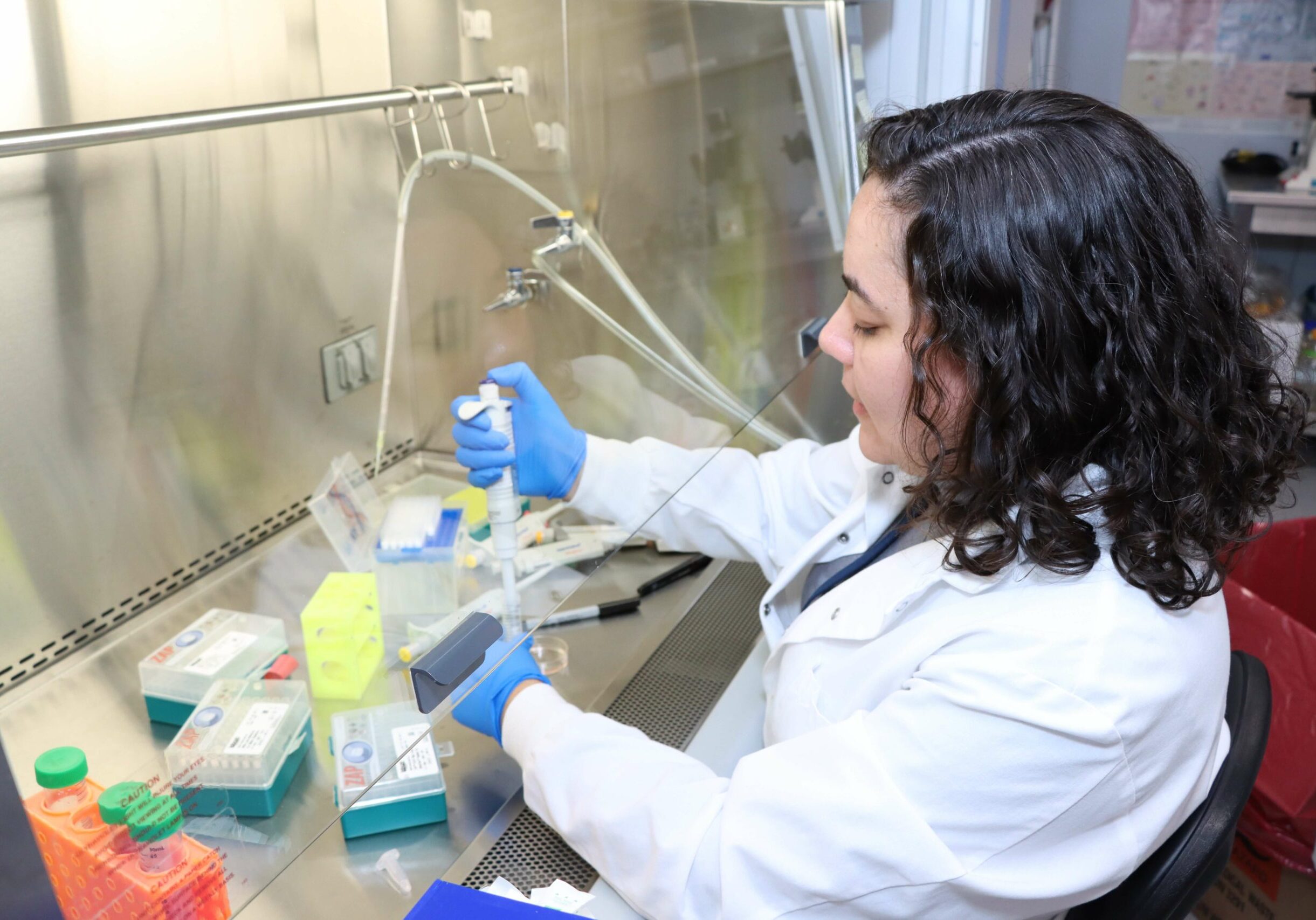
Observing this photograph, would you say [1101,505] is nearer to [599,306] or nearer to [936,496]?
[936,496]

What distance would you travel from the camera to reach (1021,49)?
6.22ft

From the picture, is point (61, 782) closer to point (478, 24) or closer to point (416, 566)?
Result: point (416, 566)

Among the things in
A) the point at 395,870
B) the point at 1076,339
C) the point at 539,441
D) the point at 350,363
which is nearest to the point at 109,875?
the point at 395,870

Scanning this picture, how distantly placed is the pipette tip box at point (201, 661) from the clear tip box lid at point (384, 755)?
0.17m

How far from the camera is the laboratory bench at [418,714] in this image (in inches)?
36.0

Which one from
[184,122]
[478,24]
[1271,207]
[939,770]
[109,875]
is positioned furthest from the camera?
[1271,207]

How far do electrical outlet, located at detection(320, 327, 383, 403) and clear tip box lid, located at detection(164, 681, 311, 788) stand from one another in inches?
24.9

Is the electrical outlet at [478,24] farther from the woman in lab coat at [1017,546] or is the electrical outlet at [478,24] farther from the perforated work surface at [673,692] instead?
the perforated work surface at [673,692]

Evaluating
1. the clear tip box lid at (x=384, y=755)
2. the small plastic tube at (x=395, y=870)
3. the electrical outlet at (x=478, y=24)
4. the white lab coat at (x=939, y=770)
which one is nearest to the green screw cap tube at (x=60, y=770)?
the clear tip box lid at (x=384, y=755)

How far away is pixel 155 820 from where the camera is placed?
0.75m

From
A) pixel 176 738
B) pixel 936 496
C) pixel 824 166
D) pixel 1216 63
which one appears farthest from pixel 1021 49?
pixel 1216 63

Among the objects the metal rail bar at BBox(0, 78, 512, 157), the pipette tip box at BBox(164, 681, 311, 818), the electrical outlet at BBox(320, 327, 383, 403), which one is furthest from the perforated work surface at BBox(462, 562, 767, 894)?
the metal rail bar at BBox(0, 78, 512, 157)

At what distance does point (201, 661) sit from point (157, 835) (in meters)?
0.37

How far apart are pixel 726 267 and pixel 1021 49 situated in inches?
31.9
